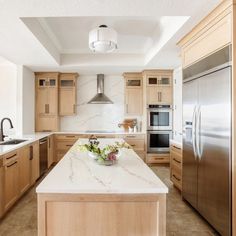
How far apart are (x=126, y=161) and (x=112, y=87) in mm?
4122

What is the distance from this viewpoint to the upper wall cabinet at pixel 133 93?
570 cm

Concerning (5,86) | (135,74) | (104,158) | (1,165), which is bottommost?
(1,165)

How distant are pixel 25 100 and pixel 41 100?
641 millimetres

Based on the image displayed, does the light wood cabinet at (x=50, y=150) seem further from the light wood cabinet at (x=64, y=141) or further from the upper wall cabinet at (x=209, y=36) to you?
the upper wall cabinet at (x=209, y=36)

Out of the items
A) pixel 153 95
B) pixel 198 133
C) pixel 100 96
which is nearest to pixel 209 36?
pixel 198 133

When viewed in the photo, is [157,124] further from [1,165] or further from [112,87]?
[1,165]

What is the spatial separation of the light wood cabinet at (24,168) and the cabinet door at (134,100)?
9.31 feet

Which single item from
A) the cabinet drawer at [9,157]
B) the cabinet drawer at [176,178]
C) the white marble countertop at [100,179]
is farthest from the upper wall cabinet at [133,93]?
the white marble countertop at [100,179]

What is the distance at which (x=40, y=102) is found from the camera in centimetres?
561

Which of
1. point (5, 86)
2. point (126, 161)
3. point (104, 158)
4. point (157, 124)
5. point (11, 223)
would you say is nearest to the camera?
point (104, 158)

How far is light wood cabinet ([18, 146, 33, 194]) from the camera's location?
330 centimetres

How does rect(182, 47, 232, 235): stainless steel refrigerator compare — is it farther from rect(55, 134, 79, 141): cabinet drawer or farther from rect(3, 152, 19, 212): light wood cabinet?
A: rect(55, 134, 79, 141): cabinet drawer

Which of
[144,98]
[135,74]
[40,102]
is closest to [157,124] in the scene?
[144,98]

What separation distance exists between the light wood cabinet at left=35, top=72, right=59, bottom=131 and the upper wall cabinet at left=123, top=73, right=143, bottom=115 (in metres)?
1.84
